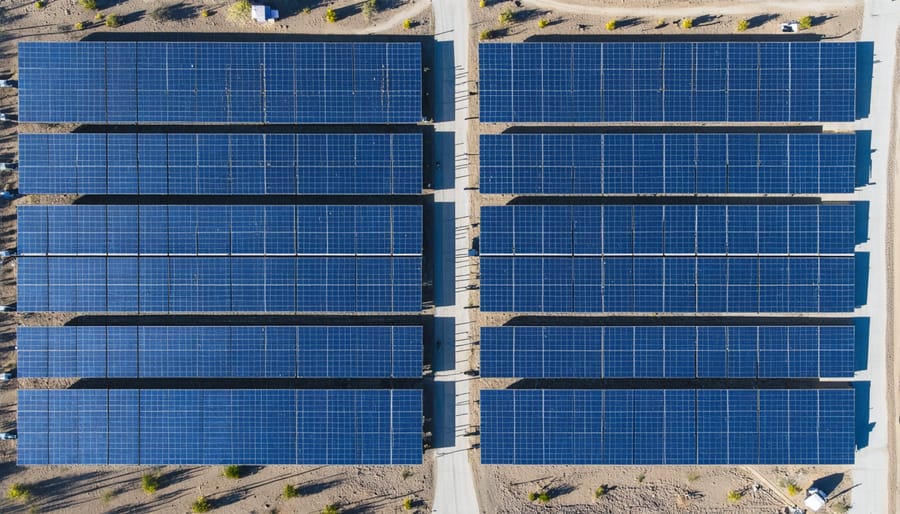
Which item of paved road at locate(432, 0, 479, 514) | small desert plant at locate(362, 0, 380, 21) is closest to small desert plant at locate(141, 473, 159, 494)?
paved road at locate(432, 0, 479, 514)

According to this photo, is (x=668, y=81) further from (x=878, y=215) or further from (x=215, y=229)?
(x=215, y=229)

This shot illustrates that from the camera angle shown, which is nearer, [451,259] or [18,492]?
[18,492]

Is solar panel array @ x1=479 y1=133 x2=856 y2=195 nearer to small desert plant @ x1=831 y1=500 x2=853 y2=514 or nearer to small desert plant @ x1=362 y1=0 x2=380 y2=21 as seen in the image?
small desert plant @ x1=362 y1=0 x2=380 y2=21

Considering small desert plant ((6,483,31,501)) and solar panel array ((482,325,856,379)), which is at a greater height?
solar panel array ((482,325,856,379))

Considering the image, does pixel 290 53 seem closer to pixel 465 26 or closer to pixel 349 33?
pixel 349 33

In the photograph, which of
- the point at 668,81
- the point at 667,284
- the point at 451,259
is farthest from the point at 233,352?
the point at 668,81

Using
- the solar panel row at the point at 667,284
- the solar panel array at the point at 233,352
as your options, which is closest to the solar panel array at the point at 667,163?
the solar panel row at the point at 667,284
